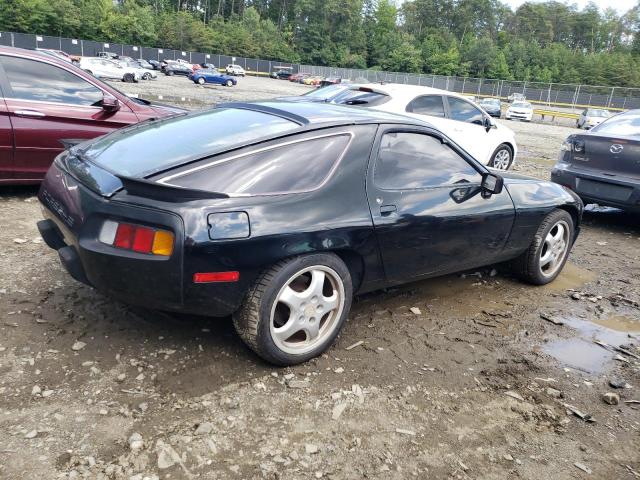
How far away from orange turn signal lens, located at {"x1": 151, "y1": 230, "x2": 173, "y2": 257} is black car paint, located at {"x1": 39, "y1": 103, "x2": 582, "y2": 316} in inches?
1.5

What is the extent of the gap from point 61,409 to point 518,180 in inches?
149

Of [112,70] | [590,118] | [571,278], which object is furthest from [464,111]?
[112,70]

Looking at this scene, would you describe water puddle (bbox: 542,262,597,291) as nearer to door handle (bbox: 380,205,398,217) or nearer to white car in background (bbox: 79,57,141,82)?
door handle (bbox: 380,205,398,217)

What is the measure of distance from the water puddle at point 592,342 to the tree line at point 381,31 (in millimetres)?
68523

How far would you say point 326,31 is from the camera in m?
105

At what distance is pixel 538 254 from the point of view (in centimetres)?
455

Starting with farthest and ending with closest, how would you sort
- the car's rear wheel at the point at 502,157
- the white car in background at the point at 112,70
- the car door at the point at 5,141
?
1. the white car in background at the point at 112,70
2. the car's rear wheel at the point at 502,157
3. the car door at the point at 5,141

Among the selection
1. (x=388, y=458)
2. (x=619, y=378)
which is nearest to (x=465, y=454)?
(x=388, y=458)

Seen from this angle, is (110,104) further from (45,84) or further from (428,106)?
(428,106)

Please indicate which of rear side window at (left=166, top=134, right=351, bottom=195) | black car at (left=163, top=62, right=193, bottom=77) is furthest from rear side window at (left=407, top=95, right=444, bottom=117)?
black car at (left=163, top=62, right=193, bottom=77)

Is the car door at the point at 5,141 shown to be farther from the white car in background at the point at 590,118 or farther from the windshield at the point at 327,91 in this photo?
the white car in background at the point at 590,118

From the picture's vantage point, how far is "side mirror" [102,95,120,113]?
5676mm

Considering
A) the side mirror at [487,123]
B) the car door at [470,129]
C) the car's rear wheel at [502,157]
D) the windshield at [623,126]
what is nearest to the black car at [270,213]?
the windshield at [623,126]

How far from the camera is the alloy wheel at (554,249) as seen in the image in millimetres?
4652
